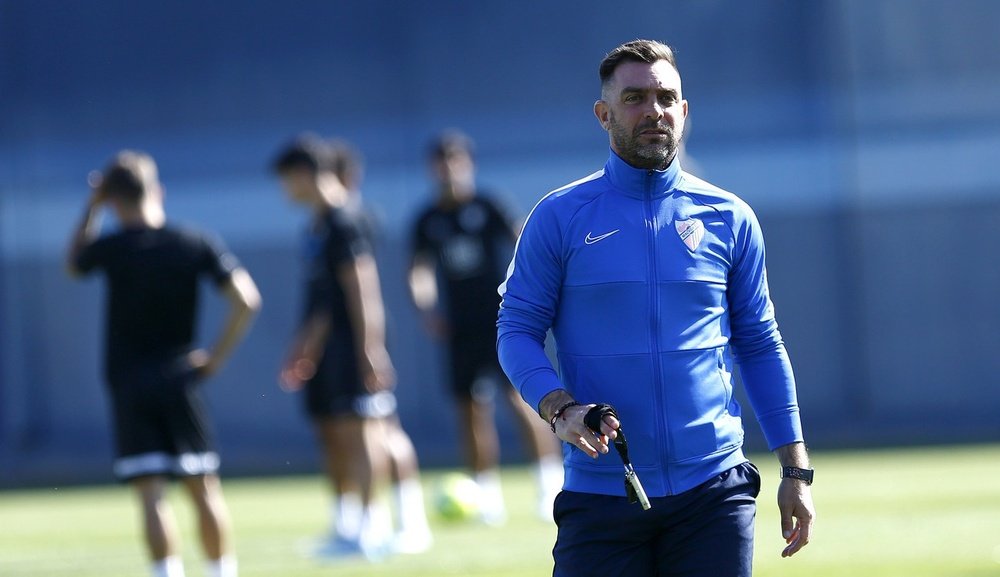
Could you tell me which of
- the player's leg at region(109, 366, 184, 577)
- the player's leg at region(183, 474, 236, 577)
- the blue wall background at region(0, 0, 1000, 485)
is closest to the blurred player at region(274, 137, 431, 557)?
the player's leg at region(183, 474, 236, 577)

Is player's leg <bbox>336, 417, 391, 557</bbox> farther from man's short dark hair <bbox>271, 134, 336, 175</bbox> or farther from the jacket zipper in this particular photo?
the jacket zipper

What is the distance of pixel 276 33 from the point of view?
74.1 feet

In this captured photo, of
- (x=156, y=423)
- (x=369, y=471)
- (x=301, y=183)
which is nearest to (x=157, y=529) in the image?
(x=156, y=423)

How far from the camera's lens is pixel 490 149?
22344 mm

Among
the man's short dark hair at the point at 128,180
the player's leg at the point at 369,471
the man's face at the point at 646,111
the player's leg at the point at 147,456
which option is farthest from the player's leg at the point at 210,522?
the man's face at the point at 646,111

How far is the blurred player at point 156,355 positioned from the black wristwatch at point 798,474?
413cm

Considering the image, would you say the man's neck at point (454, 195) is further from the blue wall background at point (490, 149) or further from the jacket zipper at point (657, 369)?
the blue wall background at point (490, 149)

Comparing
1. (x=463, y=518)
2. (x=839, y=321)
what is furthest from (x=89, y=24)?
(x=463, y=518)

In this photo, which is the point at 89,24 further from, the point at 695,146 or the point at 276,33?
the point at 695,146

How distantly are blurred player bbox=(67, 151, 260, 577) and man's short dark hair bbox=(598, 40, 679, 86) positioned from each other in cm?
401

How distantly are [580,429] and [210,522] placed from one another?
4384mm

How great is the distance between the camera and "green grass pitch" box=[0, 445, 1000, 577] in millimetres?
9242

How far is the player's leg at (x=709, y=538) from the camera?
465cm

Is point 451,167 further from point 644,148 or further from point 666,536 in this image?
point 666,536
